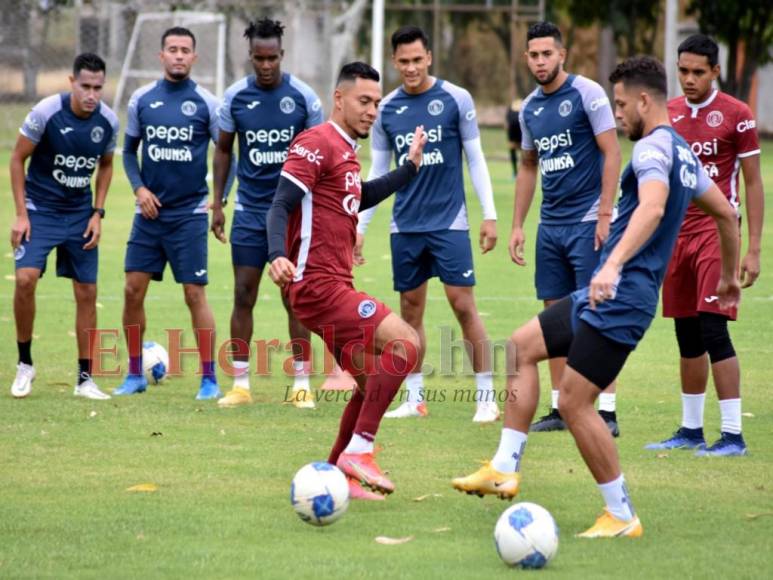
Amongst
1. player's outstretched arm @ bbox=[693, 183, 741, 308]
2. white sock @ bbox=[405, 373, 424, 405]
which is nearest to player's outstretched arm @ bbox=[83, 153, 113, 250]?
white sock @ bbox=[405, 373, 424, 405]

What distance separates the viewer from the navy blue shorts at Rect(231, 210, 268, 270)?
10.0m

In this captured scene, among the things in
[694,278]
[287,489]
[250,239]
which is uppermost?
[250,239]

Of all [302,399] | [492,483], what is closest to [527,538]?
[492,483]

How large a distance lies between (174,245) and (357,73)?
329 centimetres

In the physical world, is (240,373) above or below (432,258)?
below

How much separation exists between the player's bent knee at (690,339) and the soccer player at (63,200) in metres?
4.16

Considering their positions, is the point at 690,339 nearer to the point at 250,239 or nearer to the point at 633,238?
the point at 633,238

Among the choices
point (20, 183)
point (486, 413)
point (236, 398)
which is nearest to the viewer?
point (486, 413)

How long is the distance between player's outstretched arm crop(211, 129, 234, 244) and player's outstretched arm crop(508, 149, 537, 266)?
85.7 inches

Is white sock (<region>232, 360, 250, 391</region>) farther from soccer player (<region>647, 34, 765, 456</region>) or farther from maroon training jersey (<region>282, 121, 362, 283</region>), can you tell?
soccer player (<region>647, 34, 765, 456</region>)

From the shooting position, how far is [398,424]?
9.24 meters

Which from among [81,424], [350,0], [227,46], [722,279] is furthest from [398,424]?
[350,0]

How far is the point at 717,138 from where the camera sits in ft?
27.2

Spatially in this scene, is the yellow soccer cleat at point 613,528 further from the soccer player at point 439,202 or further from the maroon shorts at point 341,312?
the soccer player at point 439,202
